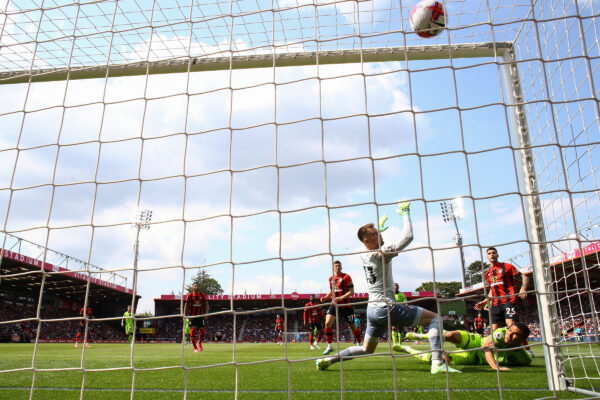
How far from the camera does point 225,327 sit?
3584cm

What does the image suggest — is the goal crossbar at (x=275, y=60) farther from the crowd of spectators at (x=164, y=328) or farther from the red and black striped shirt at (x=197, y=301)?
the crowd of spectators at (x=164, y=328)

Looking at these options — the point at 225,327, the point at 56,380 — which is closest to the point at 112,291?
the point at 225,327

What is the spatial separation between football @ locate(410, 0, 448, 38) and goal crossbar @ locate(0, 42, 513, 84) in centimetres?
34

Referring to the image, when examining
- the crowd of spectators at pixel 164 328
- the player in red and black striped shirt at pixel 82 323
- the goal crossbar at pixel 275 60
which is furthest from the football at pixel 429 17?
the crowd of spectators at pixel 164 328

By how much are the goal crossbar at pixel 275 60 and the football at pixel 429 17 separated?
34cm

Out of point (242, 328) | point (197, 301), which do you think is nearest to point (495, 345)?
point (197, 301)

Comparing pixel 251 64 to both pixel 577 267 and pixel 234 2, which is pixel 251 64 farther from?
pixel 577 267

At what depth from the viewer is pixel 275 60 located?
4.45 meters

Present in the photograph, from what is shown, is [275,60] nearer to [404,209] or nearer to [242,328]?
[404,209]

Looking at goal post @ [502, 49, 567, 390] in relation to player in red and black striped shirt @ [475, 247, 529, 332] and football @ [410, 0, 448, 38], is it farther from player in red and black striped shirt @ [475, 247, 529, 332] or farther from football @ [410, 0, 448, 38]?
player in red and black striped shirt @ [475, 247, 529, 332]

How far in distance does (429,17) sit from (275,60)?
5.04ft

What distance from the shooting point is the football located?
373 cm

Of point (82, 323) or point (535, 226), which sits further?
point (82, 323)

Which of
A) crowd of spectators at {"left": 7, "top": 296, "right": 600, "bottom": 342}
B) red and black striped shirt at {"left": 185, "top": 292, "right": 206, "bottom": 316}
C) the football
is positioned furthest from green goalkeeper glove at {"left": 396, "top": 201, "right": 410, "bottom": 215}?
crowd of spectators at {"left": 7, "top": 296, "right": 600, "bottom": 342}
